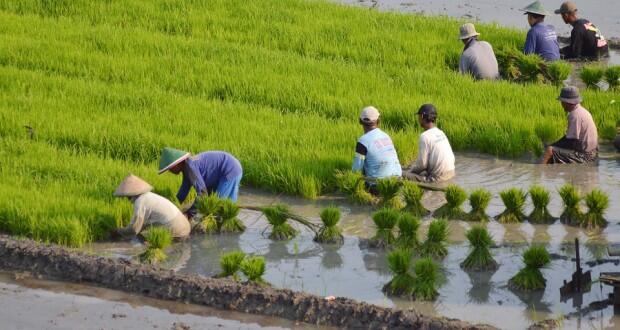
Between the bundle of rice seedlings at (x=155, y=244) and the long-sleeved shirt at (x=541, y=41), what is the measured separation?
7.34 meters

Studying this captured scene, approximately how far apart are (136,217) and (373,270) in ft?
6.02

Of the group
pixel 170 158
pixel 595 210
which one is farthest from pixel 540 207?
pixel 170 158

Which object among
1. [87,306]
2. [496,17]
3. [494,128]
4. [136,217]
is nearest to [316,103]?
[494,128]

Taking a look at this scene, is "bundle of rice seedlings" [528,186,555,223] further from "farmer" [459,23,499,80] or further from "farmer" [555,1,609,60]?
"farmer" [555,1,609,60]

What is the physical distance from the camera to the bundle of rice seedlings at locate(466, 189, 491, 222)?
385 inches

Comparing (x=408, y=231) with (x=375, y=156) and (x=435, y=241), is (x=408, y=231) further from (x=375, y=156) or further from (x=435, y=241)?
(x=375, y=156)

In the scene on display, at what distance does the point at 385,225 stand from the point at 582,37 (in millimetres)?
7365

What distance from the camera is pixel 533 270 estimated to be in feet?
27.0

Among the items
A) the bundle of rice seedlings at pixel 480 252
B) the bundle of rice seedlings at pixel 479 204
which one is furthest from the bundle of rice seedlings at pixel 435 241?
the bundle of rice seedlings at pixel 479 204

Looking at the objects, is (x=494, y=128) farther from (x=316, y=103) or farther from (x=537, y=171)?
(x=316, y=103)

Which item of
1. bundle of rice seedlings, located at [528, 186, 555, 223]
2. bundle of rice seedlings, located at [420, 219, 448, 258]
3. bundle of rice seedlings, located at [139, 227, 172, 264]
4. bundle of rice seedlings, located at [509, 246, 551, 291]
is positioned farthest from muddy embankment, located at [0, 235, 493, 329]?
bundle of rice seedlings, located at [528, 186, 555, 223]

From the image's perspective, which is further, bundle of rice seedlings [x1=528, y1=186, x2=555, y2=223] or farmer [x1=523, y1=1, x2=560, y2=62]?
farmer [x1=523, y1=1, x2=560, y2=62]

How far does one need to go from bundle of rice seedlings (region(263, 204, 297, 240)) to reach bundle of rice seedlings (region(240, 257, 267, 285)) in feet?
3.77

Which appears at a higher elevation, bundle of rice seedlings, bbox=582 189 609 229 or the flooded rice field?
bundle of rice seedlings, bbox=582 189 609 229
